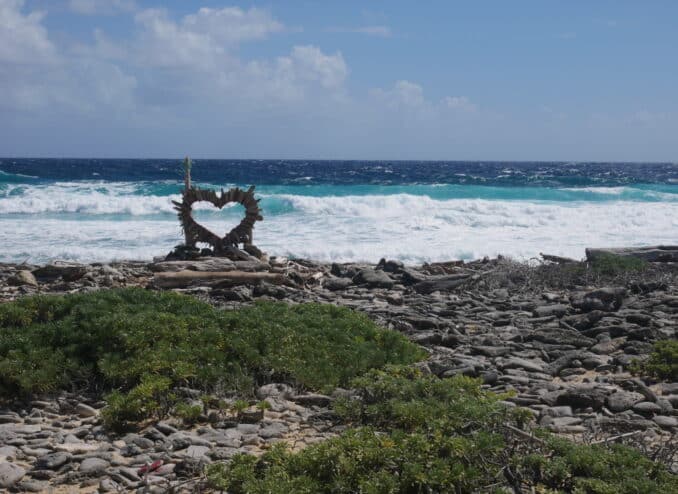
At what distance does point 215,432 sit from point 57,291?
8.49 meters

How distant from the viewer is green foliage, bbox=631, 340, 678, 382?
24.0 feet

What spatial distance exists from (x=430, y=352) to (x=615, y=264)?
7108 millimetres

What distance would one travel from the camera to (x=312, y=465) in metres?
4.52

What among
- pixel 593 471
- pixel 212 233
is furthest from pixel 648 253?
pixel 593 471

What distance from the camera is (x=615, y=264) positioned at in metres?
14.0

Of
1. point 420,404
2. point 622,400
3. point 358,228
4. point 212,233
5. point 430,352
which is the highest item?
point 212,233

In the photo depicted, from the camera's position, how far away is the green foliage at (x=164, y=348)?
6461 millimetres

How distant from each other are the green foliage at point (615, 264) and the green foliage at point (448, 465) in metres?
9.78

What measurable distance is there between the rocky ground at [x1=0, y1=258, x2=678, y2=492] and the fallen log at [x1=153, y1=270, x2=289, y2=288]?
0.03m

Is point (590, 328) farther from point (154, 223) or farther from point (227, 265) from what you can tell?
point (154, 223)

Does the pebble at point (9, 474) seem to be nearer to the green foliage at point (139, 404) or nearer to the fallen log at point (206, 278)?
the green foliage at point (139, 404)

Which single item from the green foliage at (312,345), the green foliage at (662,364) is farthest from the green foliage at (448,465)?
the green foliage at (662,364)

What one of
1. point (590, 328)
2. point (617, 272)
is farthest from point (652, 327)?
point (617, 272)

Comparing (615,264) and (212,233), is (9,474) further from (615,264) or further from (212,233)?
(615,264)
